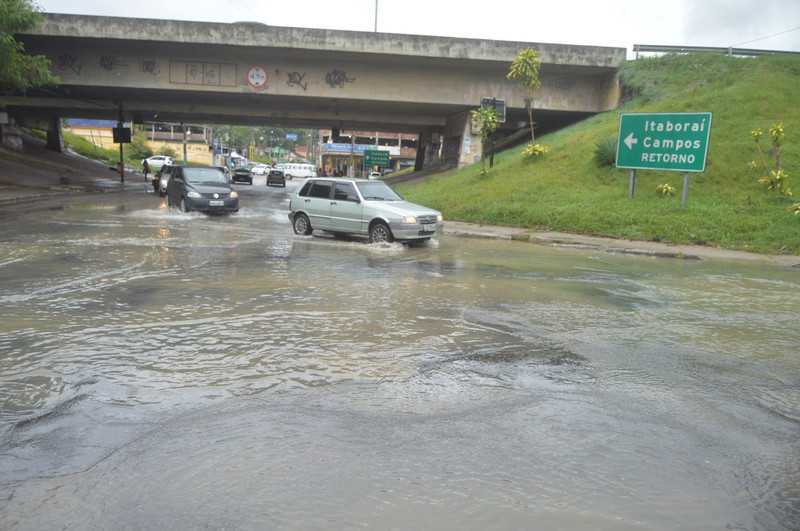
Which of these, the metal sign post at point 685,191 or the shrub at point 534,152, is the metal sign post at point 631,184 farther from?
the shrub at point 534,152

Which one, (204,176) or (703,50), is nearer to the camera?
(204,176)

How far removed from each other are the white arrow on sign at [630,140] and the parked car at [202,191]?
1316 cm

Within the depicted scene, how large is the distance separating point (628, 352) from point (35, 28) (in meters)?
28.9

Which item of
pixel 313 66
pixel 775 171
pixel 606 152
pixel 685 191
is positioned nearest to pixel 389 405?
pixel 685 191

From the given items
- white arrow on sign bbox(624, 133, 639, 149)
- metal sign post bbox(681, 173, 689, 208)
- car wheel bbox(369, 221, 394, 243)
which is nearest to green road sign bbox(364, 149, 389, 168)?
white arrow on sign bbox(624, 133, 639, 149)

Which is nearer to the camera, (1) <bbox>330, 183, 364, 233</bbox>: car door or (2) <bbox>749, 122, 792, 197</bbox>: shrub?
(1) <bbox>330, 183, 364, 233</bbox>: car door

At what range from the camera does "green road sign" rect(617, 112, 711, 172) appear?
61.0 feet

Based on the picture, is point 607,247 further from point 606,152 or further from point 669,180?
point 606,152

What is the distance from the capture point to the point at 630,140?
66.7ft

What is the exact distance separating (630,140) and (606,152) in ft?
7.90

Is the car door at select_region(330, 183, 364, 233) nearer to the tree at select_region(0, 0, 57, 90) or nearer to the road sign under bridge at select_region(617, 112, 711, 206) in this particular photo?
the road sign under bridge at select_region(617, 112, 711, 206)

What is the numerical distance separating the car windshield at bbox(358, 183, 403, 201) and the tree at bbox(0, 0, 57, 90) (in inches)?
618

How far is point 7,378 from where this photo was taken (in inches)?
206

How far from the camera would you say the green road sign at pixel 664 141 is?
1858cm
